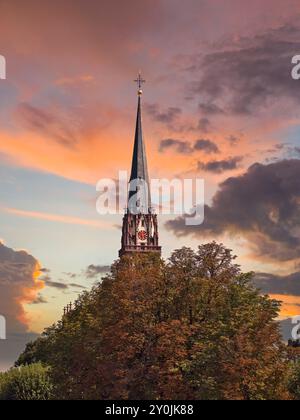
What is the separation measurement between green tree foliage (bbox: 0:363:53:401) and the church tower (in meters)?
73.0

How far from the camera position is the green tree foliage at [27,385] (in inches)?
3521

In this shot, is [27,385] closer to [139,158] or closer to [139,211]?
[139,211]

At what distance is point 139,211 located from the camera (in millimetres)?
171500

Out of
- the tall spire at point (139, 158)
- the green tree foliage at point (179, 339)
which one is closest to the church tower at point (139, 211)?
the tall spire at point (139, 158)

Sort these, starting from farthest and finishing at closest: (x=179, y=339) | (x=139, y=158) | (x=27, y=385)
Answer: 1. (x=139, y=158)
2. (x=27, y=385)
3. (x=179, y=339)

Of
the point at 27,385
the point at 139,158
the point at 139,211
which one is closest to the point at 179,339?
the point at 27,385

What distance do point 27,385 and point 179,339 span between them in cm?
4972

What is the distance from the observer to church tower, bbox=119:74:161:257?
6654 inches

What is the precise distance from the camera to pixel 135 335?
1896 inches

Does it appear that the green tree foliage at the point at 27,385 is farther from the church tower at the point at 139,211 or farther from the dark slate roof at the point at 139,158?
the dark slate roof at the point at 139,158

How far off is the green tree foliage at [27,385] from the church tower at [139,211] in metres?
73.0

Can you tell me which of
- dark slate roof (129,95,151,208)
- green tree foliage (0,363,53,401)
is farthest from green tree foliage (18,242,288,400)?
dark slate roof (129,95,151,208)
